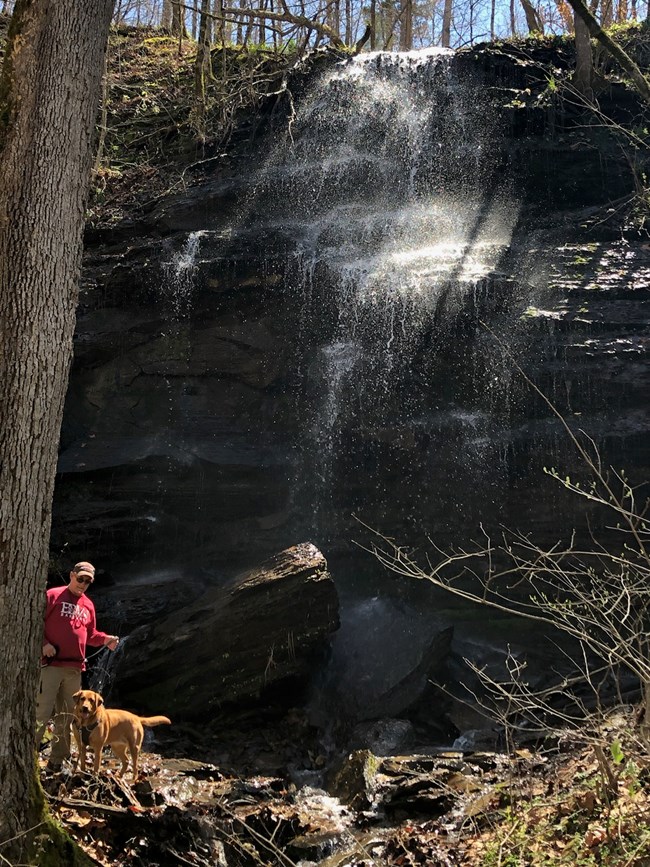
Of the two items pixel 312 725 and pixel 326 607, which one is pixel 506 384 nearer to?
pixel 326 607

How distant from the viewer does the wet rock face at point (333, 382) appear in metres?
12.1

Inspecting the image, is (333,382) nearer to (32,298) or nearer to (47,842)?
(32,298)

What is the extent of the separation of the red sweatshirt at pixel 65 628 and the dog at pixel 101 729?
0.43 m

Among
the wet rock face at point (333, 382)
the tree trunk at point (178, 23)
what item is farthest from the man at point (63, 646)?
the tree trunk at point (178, 23)

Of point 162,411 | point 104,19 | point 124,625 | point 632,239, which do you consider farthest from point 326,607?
point 632,239

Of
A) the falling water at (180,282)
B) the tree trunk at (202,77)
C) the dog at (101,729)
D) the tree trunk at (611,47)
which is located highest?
the tree trunk at (202,77)

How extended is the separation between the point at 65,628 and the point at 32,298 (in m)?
3.18

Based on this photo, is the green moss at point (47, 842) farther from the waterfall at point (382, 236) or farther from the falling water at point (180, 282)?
the falling water at point (180, 282)

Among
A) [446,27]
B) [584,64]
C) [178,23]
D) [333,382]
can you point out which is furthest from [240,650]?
[446,27]

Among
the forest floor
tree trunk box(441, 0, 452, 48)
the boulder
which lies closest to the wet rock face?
the boulder

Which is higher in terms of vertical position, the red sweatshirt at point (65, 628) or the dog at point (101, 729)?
the red sweatshirt at point (65, 628)

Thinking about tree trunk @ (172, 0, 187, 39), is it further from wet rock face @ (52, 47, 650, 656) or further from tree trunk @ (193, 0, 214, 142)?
wet rock face @ (52, 47, 650, 656)

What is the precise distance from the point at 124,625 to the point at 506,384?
20.4 feet

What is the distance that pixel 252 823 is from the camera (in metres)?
6.62
